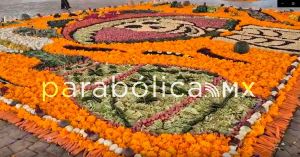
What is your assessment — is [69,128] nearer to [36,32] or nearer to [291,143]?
[291,143]

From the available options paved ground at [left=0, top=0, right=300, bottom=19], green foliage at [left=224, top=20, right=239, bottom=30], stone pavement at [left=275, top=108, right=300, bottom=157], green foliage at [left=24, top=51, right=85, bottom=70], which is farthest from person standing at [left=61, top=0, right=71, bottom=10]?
stone pavement at [left=275, top=108, right=300, bottom=157]

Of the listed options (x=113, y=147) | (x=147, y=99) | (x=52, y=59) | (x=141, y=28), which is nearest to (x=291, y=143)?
(x=147, y=99)

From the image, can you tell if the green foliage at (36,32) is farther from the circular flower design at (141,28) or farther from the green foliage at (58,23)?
the green foliage at (58,23)

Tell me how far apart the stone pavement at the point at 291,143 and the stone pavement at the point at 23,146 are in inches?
138

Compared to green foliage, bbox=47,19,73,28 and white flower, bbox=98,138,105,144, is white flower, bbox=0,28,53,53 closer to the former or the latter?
green foliage, bbox=47,19,73,28

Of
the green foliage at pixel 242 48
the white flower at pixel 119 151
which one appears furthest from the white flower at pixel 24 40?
the white flower at pixel 119 151

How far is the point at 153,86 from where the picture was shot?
9117mm

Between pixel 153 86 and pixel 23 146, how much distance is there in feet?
11.0

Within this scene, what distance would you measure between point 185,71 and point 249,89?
191 cm

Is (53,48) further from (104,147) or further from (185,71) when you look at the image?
(104,147)

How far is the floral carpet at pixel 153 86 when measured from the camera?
682 cm

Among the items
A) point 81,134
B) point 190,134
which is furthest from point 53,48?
point 190,134

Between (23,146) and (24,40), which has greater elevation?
(24,40)

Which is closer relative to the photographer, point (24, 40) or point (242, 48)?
point (242, 48)
